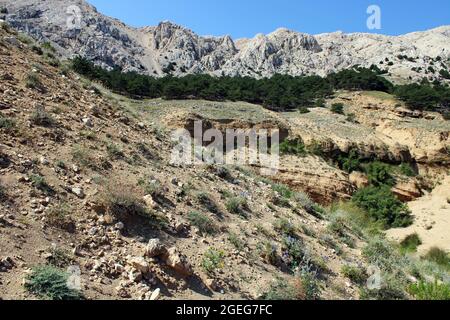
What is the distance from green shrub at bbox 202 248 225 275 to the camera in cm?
576

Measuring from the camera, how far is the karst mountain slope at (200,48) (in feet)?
208

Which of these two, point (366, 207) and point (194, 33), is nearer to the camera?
point (366, 207)

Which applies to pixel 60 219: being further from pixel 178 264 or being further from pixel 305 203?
pixel 305 203

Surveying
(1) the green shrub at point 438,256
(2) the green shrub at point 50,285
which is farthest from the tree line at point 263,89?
(2) the green shrub at point 50,285

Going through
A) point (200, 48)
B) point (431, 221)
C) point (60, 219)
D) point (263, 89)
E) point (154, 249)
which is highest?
point (200, 48)

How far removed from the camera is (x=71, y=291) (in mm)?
4438

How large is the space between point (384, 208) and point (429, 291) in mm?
17853

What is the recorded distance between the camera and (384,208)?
23.7 metres

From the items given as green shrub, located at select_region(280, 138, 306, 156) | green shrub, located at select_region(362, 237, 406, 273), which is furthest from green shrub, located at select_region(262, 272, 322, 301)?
green shrub, located at select_region(280, 138, 306, 156)

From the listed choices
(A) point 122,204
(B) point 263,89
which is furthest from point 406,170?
(A) point 122,204

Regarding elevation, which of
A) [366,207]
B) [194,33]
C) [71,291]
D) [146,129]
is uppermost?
[194,33]

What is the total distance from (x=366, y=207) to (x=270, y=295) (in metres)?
19.5

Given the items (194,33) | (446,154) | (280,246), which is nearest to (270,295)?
(280,246)

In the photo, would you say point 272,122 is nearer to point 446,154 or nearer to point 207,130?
point 207,130
